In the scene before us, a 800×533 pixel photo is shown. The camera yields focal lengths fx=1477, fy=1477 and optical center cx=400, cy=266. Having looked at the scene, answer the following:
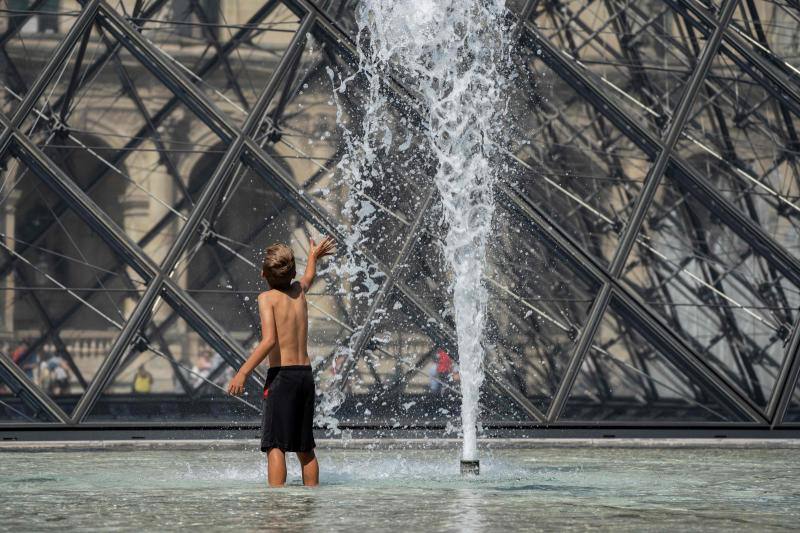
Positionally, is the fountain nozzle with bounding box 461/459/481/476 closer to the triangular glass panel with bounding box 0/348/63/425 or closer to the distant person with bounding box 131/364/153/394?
the triangular glass panel with bounding box 0/348/63/425

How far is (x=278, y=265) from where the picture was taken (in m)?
6.60

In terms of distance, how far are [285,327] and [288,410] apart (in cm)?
37

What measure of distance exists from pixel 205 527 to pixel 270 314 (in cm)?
159

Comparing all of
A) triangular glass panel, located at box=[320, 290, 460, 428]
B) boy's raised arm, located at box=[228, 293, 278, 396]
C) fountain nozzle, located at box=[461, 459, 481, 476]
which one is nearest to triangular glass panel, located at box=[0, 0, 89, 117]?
triangular glass panel, located at box=[320, 290, 460, 428]

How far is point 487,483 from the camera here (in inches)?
280

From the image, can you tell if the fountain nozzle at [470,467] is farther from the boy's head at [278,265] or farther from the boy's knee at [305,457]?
the boy's head at [278,265]

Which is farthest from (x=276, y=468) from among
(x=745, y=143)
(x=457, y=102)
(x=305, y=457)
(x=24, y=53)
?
(x=24, y=53)

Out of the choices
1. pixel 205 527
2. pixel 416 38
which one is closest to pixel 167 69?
pixel 416 38

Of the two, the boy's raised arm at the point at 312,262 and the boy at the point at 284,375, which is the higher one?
the boy's raised arm at the point at 312,262

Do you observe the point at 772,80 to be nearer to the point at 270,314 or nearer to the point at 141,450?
the point at 141,450

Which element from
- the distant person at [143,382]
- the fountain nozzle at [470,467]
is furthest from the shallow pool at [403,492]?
the distant person at [143,382]

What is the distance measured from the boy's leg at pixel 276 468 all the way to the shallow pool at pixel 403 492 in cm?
9

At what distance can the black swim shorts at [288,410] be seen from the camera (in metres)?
6.48

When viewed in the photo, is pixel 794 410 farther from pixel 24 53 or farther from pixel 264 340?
pixel 264 340
